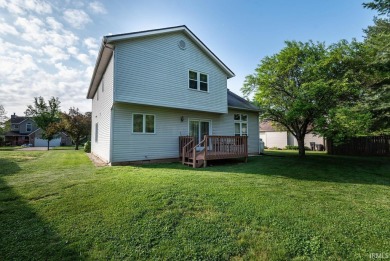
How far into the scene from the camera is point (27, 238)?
10.2 ft

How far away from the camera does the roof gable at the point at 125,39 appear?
9.16m

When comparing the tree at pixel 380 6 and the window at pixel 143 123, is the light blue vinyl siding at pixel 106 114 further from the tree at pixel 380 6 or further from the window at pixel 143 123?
Answer: the tree at pixel 380 6

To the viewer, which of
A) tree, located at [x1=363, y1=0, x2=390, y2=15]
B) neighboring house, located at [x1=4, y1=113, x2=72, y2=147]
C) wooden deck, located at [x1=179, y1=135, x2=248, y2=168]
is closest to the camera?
tree, located at [x1=363, y1=0, x2=390, y2=15]

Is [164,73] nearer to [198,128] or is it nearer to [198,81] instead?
[198,81]

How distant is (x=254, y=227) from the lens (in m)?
3.50

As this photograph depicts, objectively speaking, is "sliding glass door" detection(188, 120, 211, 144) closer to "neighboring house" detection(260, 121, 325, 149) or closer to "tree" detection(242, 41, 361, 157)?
"tree" detection(242, 41, 361, 157)

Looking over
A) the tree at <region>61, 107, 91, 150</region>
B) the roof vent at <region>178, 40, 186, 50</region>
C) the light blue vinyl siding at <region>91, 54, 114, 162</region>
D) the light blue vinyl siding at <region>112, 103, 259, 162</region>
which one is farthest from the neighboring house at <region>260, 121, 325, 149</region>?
the tree at <region>61, 107, 91, 150</region>

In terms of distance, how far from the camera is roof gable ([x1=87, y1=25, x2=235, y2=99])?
916 cm

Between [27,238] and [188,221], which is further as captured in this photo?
[188,221]

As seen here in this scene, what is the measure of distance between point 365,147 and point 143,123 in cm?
1853

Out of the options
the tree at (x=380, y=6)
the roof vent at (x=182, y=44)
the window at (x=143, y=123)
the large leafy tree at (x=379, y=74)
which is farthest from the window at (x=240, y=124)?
the tree at (x=380, y=6)

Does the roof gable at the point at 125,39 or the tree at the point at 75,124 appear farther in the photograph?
the tree at the point at 75,124

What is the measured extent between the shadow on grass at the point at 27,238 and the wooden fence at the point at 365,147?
19.9 meters

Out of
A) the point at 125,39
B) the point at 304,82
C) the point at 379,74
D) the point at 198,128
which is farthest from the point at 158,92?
the point at 379,74
